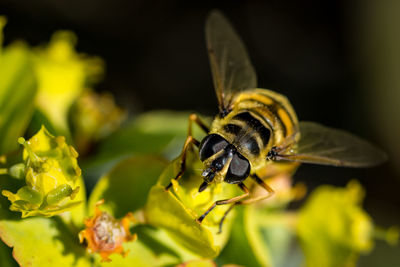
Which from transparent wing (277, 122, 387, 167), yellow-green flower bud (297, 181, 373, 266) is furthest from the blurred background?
transparent wing (277, 122, 387, 167)

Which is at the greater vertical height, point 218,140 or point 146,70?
point 218,140

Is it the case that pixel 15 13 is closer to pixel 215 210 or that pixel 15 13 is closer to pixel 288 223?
pixel 288 223

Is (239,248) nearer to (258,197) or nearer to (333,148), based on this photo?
(258,197)

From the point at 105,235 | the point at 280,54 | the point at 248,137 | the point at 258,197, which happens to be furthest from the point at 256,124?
the point at 280,54

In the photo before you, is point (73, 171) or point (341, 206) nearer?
point (73, 171)

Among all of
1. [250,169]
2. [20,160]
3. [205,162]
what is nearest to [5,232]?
[20,160]

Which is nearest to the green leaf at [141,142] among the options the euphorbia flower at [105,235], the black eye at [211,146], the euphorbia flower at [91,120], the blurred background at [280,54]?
the euphorbia flower at [91,120]

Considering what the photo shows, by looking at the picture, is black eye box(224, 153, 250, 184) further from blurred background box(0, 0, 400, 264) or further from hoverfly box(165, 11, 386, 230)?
blurred background box(0, 0, 400, 264)
